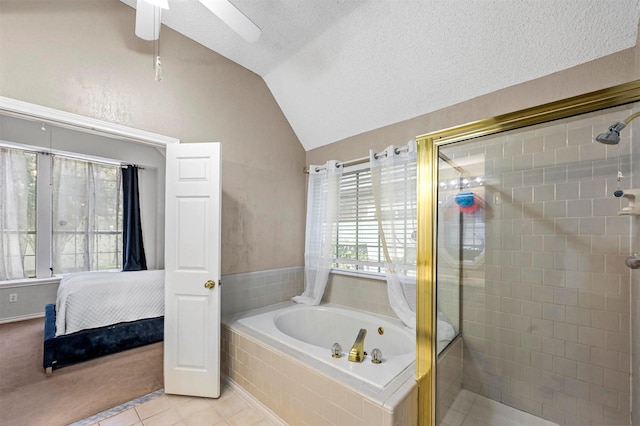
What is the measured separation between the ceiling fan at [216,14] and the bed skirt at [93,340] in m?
2.78

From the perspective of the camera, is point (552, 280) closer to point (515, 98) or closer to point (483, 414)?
point (483, 414)

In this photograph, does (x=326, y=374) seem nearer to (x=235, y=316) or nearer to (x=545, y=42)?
(x=235, y=316)

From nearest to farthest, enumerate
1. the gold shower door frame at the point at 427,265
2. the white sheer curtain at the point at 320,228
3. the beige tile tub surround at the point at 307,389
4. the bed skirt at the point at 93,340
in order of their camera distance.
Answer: the beige tile tub surround at the point at 307,389
the gold shower door frame at the point at 427,265
the bed skirt at the point at 93,340
the white sheer curtain at the point at 320,228

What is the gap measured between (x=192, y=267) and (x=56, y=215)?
3.55 meters

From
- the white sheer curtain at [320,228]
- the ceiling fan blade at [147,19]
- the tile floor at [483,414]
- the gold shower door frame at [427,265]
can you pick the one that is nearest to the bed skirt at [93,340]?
the white sheer curtain at [320,228]

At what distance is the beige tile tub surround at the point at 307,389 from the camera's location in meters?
1.35

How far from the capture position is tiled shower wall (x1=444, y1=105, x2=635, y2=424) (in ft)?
4.95

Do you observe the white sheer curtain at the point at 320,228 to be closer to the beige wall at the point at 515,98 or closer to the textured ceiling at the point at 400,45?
the beige wall at the point at 515,98

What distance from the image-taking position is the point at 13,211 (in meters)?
3.66

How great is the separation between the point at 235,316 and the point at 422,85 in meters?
2.65

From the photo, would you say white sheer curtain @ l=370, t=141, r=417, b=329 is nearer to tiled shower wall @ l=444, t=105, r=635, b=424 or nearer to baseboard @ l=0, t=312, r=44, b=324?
tiled shower wall @ l=444, t=105, r=635, b=424

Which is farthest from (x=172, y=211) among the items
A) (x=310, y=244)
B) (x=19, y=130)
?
(x=19, y=130)

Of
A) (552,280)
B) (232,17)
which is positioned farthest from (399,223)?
(232,17)

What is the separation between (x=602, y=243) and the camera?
1562 mm
